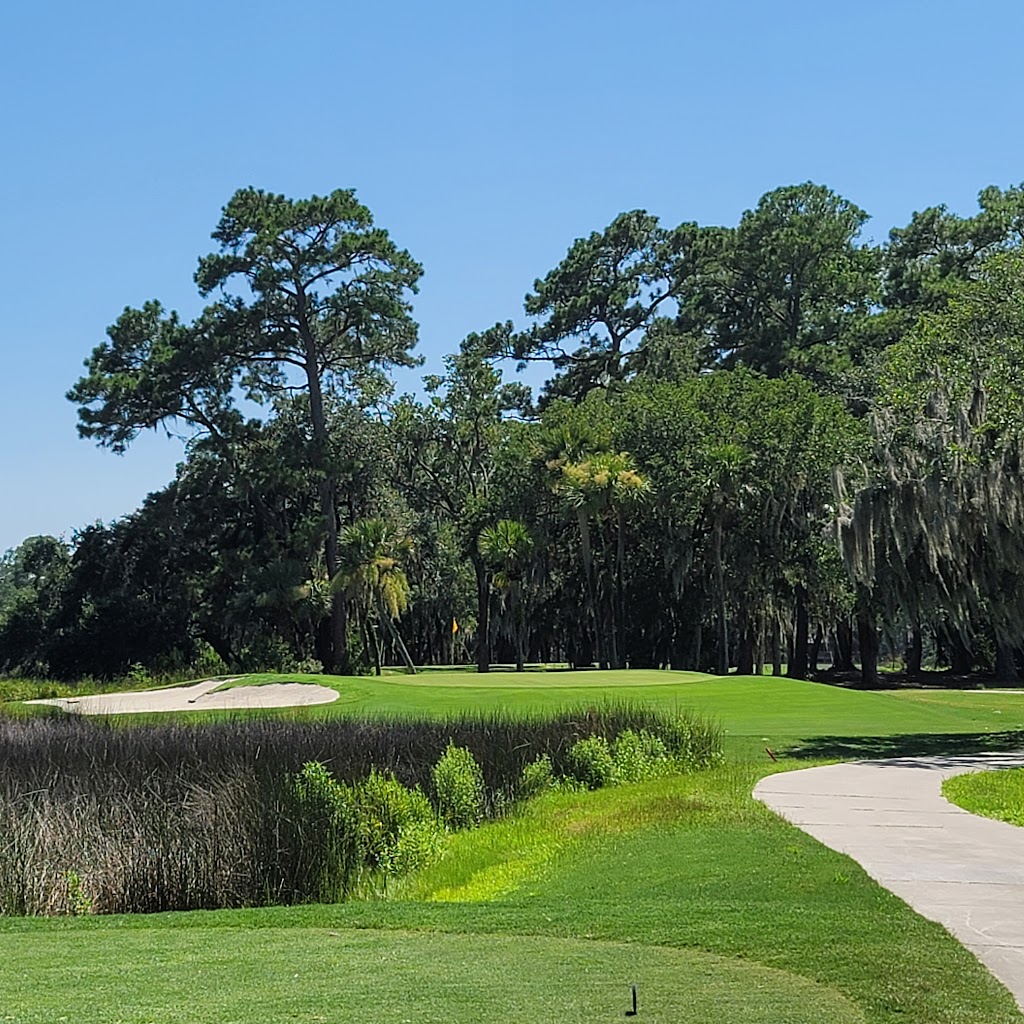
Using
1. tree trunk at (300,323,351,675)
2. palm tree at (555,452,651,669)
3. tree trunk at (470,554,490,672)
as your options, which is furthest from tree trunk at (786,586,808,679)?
tree trunk at (300,323,351,675)

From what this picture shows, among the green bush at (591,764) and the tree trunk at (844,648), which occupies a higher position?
the tree trunk at (844,648)

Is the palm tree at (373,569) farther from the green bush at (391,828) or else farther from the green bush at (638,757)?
the green bush at (391,828)

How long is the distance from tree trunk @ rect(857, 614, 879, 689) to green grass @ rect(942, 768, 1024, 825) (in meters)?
28.0

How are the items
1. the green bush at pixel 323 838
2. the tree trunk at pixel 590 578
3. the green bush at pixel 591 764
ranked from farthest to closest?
the tree trunk at pixel 590 578, the green bush at pixel 591 764, the green bush at pixel 323 838

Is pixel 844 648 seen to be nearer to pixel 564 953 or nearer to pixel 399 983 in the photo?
pixel 564 953

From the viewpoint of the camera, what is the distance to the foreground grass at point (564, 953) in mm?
5559

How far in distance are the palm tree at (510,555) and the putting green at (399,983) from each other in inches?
1427

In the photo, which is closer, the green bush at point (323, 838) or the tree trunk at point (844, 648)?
the green bush at point (323, 838)

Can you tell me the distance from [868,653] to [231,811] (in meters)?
35.6

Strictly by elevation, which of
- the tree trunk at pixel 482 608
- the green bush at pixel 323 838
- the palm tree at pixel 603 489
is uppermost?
the palm tree at pixel 603 489

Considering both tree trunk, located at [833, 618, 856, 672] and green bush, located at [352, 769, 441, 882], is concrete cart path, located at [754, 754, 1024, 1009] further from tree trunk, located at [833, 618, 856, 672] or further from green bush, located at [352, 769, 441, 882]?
tree trunk, located at [833, 618, 856, 672]

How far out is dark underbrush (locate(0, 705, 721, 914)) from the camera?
1057cm

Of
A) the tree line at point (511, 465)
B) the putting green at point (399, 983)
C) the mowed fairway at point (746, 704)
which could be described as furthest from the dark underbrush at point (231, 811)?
the tree line at point (511, 465)

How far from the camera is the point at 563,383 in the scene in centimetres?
5916
